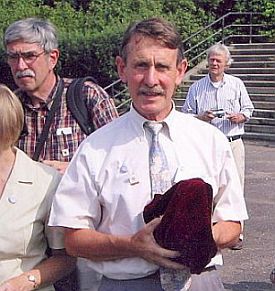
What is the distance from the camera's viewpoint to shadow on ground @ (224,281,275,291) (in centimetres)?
716

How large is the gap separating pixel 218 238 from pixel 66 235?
571 mm

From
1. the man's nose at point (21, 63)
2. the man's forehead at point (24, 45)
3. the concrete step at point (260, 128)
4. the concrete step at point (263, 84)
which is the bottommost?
the concrete step at point (260, 128)

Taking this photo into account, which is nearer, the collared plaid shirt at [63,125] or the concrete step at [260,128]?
the collared plaid shirt at [63,125]

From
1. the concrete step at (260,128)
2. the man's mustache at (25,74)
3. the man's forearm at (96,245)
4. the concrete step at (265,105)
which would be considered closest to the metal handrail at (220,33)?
the concrete step at (265,105)

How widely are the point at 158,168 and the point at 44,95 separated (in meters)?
1.18

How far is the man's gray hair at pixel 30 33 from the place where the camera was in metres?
3.91

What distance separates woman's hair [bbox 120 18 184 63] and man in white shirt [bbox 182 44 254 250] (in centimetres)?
600

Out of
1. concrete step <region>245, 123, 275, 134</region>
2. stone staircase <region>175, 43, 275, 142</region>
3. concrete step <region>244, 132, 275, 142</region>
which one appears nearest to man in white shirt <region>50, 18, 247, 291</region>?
stone staircase <region>175, 43, 275, 142</region>

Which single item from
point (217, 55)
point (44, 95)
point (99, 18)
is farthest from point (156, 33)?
point (99, 18)

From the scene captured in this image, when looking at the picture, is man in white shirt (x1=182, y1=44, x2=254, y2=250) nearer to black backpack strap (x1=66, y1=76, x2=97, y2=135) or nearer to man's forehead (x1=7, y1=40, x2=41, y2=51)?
black backpack strap (x1=66, y1=76, x2=97, y2=135)

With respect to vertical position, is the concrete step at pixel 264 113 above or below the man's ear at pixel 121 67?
below

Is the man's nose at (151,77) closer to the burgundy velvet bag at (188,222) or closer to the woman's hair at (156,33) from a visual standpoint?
the woman's hair at (156,33)

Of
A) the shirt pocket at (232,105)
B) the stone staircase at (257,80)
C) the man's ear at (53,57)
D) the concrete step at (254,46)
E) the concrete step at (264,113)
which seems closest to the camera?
the man's ear at (53,57)

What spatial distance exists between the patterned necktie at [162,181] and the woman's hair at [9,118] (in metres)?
0.54
